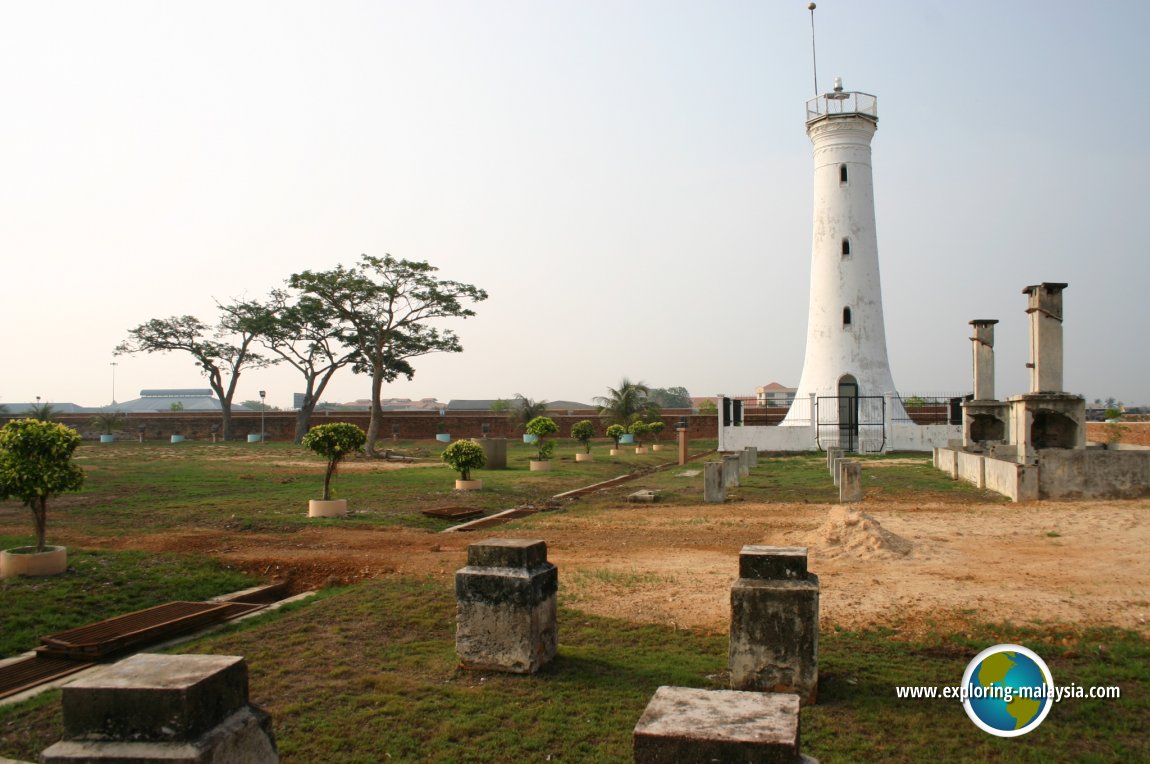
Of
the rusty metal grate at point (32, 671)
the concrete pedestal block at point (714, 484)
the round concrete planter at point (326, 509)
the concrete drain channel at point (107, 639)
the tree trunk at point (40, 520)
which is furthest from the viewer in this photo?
the concrete pedestal block at point (714, 484)

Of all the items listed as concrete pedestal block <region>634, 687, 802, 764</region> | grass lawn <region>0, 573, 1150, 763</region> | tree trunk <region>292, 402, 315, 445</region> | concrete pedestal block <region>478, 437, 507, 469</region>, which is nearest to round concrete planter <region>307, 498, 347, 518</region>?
Result: grass lawn <region>0, 573, 1150, 763</region>

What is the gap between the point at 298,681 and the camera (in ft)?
17.4

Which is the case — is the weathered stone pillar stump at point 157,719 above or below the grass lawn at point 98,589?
above

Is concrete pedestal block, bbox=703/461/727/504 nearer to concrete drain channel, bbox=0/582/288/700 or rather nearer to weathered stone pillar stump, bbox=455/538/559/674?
concrete drain channel, bbox=0/582/288/700

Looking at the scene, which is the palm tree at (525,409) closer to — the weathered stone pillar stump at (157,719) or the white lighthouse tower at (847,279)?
the white lighthouse tower at (847,279)

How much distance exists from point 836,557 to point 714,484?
6.57 meters

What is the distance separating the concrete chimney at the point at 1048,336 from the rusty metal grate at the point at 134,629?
1604cm

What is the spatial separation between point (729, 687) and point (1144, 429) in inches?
1277

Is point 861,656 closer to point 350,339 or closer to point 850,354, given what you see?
point 850,354

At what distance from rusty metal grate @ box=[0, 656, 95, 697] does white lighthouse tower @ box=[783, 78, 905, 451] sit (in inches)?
1134

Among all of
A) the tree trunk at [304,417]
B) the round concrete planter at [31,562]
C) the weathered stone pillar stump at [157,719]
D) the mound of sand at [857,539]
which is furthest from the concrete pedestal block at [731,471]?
the tree trunk at [304,417]

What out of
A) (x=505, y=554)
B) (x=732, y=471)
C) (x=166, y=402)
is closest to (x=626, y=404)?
(x=732, y=471)

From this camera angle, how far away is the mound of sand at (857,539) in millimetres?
9135

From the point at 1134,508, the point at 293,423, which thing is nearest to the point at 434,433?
the point at 293,423
